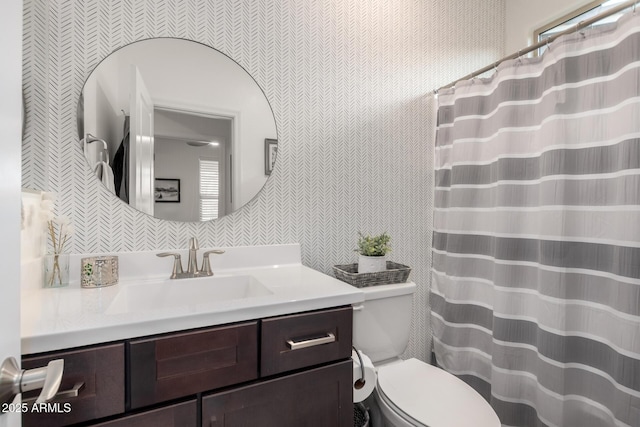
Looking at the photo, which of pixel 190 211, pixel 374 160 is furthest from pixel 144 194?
pixel 374 160

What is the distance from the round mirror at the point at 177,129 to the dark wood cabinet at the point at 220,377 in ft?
2.13

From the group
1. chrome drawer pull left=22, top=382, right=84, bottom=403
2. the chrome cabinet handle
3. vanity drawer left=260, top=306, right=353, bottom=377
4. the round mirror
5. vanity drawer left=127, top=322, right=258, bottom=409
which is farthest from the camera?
the round mirror

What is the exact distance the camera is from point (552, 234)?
1.34m

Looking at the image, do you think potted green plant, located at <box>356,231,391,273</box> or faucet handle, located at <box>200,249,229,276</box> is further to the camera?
potted green plant, located at <box>356,231,391,273</box>

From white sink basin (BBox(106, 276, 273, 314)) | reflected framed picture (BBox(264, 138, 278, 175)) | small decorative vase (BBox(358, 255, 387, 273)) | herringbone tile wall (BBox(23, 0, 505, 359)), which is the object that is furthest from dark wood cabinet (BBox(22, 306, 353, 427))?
reflected framed picture (BBox(264, 138, 278, 175))

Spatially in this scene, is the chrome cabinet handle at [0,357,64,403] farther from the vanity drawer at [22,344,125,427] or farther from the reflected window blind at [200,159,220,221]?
the reflected window blind at [200,159,220,221]

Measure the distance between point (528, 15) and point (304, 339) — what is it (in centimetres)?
224

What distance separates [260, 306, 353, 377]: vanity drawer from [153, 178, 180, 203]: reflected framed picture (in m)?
0.70

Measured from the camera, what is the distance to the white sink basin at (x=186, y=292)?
1.13 meters

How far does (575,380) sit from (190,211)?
5.49 ft

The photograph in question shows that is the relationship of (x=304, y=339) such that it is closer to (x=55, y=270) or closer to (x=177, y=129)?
(x=55, y=270)

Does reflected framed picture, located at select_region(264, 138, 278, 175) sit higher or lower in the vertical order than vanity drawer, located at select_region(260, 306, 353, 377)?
higher

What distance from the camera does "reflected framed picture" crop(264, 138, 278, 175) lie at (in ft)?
4.88

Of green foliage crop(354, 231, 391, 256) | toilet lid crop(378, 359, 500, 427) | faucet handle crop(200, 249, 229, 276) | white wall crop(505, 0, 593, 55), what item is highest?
white wall crop(505, 0, 593, 55)
